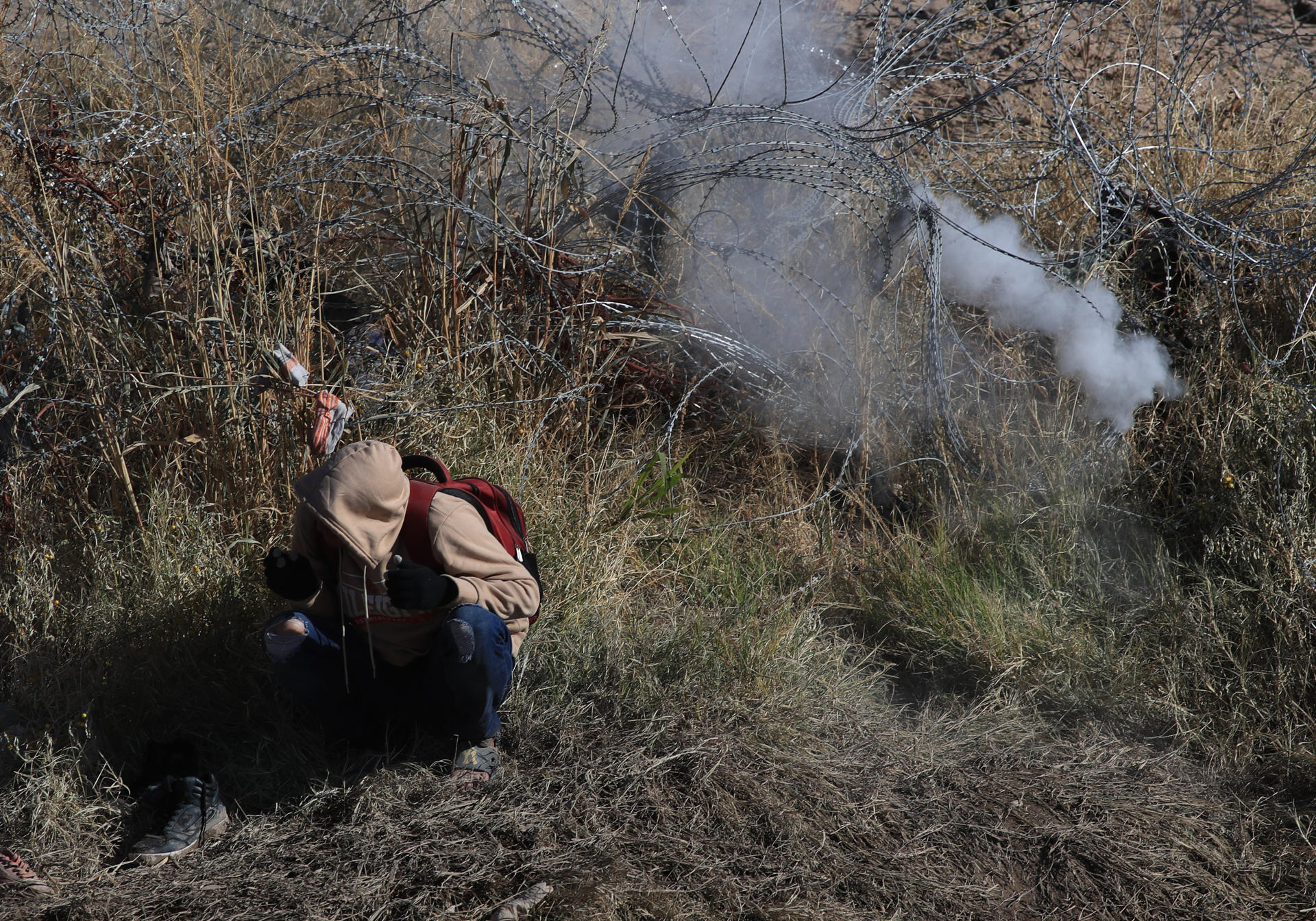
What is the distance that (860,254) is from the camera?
4504 millimetres

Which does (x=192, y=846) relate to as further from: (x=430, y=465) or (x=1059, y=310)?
(x=1059, y=310)

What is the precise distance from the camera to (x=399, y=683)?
281 centimetres

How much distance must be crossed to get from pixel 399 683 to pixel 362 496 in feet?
2.12

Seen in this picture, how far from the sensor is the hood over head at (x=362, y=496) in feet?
7.99

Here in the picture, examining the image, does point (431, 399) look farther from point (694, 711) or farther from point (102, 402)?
point (694, 711)

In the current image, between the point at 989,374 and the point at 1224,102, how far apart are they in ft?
8.68

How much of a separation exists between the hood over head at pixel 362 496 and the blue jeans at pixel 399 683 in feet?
0.88

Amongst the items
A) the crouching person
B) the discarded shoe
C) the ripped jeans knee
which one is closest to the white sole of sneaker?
the discarded shoe

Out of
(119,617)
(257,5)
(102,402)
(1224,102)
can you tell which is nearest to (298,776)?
(119,617)

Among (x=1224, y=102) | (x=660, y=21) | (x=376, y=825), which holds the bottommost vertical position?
(x=376, y=825)

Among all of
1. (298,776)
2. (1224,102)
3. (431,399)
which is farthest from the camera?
(1224,102)

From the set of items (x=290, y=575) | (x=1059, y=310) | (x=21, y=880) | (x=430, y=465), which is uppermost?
(x=1059, y=310)

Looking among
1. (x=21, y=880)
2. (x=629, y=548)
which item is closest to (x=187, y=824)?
(x=21, y=880)

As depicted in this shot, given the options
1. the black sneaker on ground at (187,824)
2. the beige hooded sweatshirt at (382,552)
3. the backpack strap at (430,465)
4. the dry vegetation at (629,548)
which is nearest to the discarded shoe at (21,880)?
the dry vegetation at (629,548)
